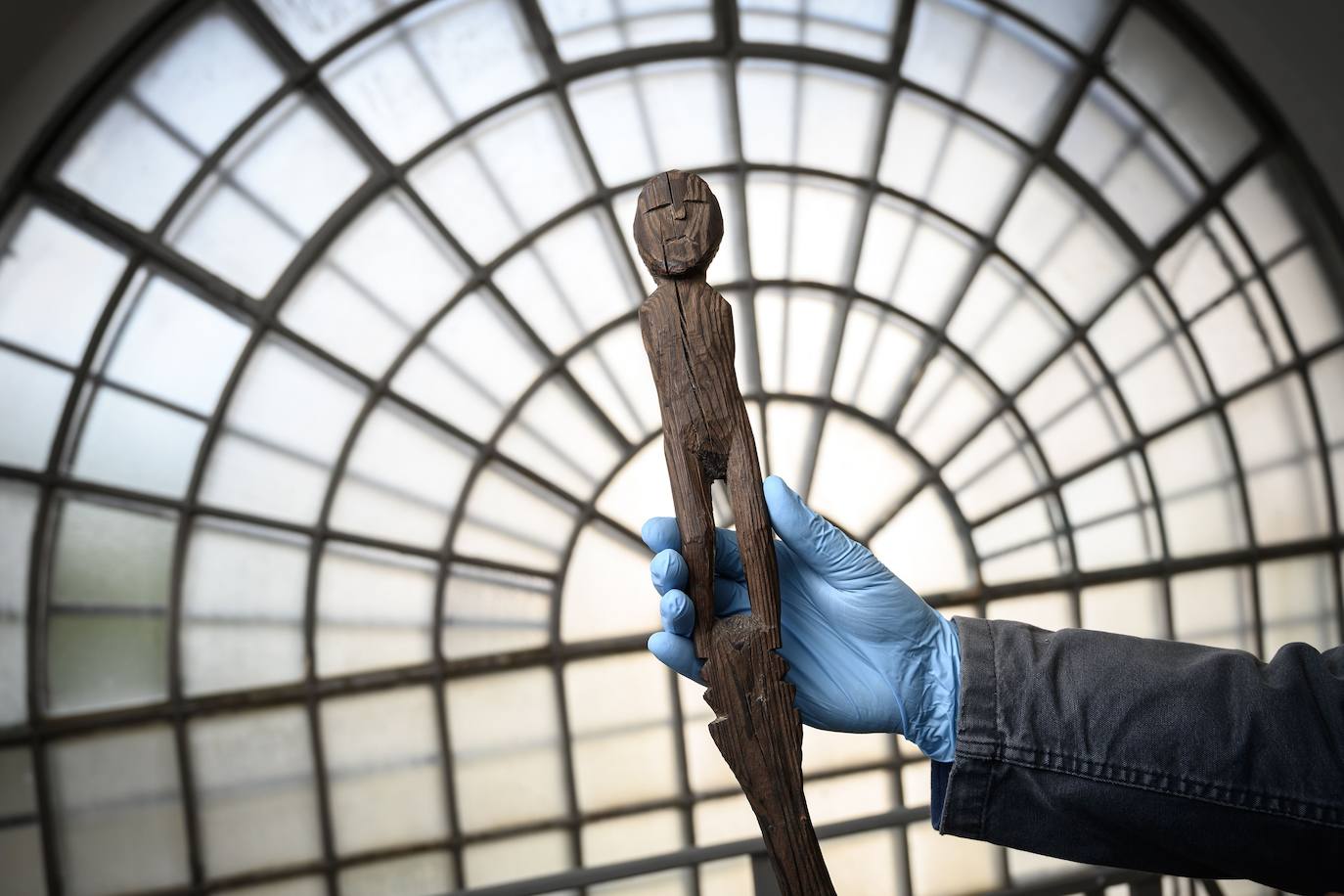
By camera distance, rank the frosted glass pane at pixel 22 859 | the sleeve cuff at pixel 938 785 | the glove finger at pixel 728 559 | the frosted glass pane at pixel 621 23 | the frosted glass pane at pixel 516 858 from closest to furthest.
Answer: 1. the sleeve cuff at pixel 938 785
2. the glove finger at pixel 728 559
3. the frosted glass pane at pixel 22 859
4. the frosted glass pane at pixel 621 23
5. the frosted glass pane at pixel 516 858

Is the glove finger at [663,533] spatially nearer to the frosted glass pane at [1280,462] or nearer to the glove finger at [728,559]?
the glove finger at [728,559]

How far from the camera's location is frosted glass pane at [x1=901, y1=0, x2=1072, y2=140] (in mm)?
8375

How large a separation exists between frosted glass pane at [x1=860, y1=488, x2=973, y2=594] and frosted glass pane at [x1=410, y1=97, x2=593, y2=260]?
4.50 metres

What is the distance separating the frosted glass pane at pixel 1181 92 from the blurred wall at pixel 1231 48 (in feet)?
1.02

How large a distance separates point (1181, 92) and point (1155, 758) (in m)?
8.59

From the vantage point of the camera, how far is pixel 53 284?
24.6 feet

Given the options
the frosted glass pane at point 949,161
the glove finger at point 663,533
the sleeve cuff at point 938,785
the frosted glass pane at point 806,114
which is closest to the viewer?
the sleeve cuff at point 938,785

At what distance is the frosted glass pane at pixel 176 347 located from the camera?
7785 mm

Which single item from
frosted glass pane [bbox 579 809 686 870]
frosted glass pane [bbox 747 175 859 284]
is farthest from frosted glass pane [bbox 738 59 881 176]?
frosted glass pane [bbox 579 809 686 870]

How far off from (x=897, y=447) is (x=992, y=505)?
1.16 meters

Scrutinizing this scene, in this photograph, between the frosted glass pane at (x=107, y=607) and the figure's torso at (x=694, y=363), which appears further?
the frosted glass pane at (x=107, y=607)

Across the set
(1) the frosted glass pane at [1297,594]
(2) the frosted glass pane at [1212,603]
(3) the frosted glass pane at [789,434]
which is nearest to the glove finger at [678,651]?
(3) the frosted glass pane at [789,434]

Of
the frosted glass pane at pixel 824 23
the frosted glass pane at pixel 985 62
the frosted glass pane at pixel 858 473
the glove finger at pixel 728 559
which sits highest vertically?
the frosted glass pane at pixel 824 23

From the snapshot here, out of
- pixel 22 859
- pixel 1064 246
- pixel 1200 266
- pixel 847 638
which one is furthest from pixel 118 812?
pixel 1200 266
